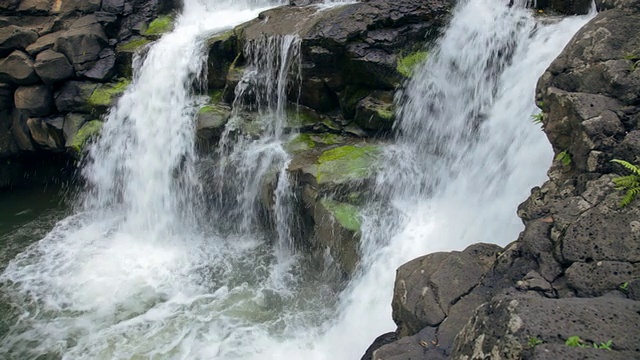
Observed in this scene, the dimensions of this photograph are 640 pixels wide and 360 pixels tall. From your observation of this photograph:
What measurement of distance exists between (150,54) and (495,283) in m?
10.0

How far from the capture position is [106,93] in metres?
11.5

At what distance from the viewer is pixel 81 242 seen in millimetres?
10062

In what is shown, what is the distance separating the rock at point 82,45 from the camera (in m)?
11.7

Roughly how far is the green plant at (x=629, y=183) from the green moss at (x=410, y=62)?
16.9 feet

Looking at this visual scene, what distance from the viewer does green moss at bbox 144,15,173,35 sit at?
1239cm

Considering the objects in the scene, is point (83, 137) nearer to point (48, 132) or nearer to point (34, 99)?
point (48, 132)

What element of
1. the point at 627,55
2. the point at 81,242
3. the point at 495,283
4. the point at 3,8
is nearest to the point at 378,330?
the point at 495,283

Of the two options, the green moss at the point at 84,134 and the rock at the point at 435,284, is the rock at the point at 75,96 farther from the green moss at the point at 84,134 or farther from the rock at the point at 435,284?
the rock at the point at 435,284

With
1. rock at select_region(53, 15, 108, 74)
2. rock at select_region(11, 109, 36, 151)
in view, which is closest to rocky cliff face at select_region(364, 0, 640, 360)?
rock at select_region(53, 15, 108, 74)

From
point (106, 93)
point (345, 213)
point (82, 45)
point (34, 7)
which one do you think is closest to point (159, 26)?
point (82, 45)


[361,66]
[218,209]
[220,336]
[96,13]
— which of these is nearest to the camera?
[220,336]

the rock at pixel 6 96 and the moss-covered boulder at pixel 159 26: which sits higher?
the moss-covered boulder at pixel 159 26

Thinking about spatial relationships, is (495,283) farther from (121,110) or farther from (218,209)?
(121,110)

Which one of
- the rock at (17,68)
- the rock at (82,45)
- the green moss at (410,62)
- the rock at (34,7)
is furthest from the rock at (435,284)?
the rock at (34,7)
